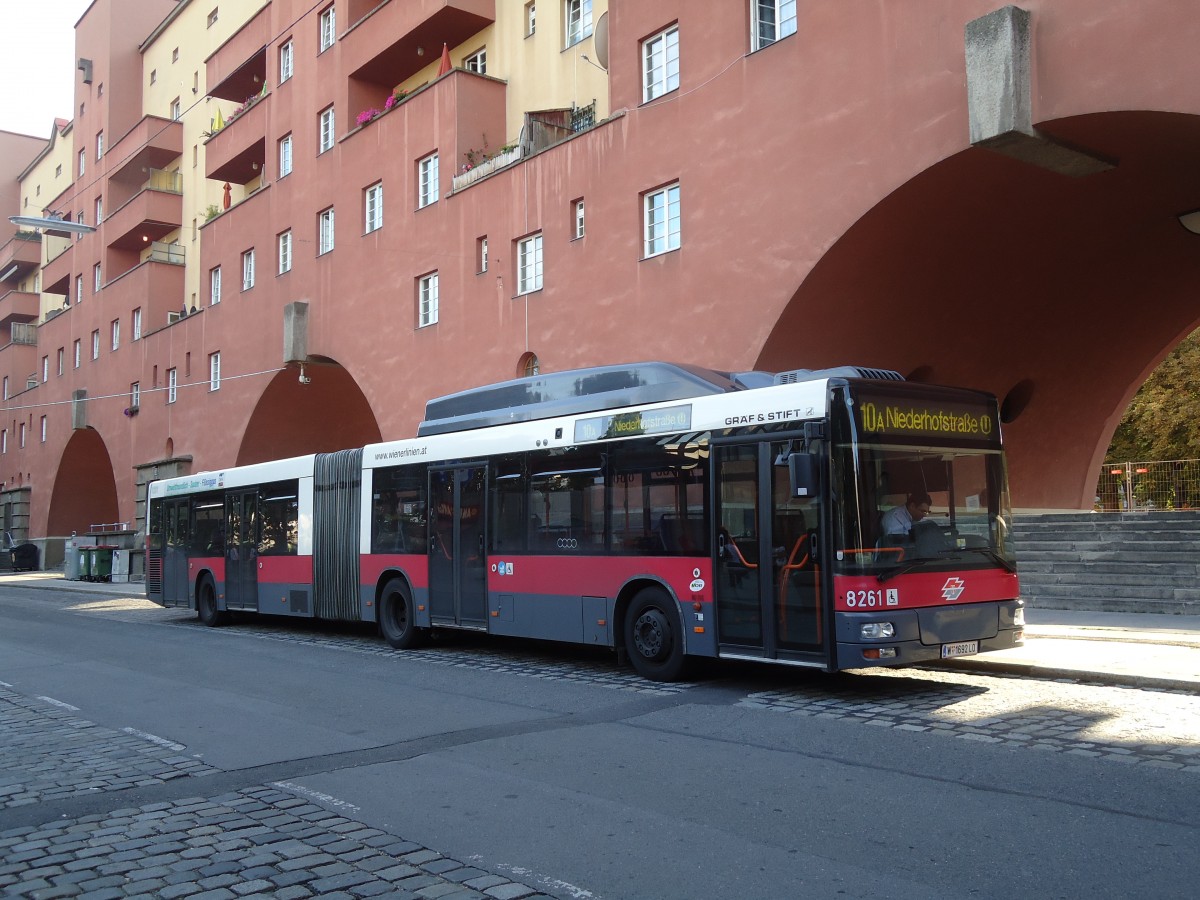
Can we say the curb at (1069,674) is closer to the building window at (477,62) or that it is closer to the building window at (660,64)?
the building window at (660,64)

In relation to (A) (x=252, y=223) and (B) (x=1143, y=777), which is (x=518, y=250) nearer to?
(A) (x=252, y=223)

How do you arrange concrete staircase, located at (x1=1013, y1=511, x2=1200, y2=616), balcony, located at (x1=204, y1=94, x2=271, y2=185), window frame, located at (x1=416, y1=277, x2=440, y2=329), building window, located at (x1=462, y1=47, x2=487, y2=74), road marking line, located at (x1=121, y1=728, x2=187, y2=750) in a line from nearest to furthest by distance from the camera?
road marking line, located at (x1=121, y1=728, x2=187, y2=750), concrete staircase, located at (x1=1013, y1=511, x2=1200, y2=616), window frame, located at (x1=416, y1=277, x2=440, y2=329), building window, located at (x1=462, y1=47, x2=487, y2=74), balcony, located at (x1=204, y1=94, x2=271, y2=185)

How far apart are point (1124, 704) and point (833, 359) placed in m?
9.63

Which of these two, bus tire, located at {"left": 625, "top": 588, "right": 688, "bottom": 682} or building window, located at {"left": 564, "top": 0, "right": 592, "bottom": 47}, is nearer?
bus tire, located at {"left": 625, "top": 588, "right": 688, "bottom": 682}

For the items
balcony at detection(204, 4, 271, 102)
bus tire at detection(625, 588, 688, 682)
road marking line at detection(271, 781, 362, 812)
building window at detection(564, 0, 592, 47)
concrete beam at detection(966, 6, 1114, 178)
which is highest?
balcony at detection(204, 4, 271, 102)

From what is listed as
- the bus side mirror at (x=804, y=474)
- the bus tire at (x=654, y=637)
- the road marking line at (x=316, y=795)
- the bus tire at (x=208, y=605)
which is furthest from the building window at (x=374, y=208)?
the road marking line at (x=316, y=795)

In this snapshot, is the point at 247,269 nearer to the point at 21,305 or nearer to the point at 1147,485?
the point at 1147,485

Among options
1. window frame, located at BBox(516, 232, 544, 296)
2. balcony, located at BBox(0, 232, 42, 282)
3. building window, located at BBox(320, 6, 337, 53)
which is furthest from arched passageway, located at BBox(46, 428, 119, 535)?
window frame, located at BBox(516, 232, 544, 296)

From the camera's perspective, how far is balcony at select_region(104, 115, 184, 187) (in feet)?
146

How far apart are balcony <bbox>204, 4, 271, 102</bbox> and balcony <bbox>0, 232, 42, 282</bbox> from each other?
29118mm

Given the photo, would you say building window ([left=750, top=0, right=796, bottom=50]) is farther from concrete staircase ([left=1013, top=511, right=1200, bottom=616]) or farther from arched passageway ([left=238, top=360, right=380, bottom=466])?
arched passageway ([left=238, top=360, right=380, bottom=466])

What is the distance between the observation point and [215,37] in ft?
139

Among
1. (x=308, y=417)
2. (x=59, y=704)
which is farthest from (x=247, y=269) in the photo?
(x=59, y=704)

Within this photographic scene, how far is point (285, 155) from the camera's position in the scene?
32.5 meters
